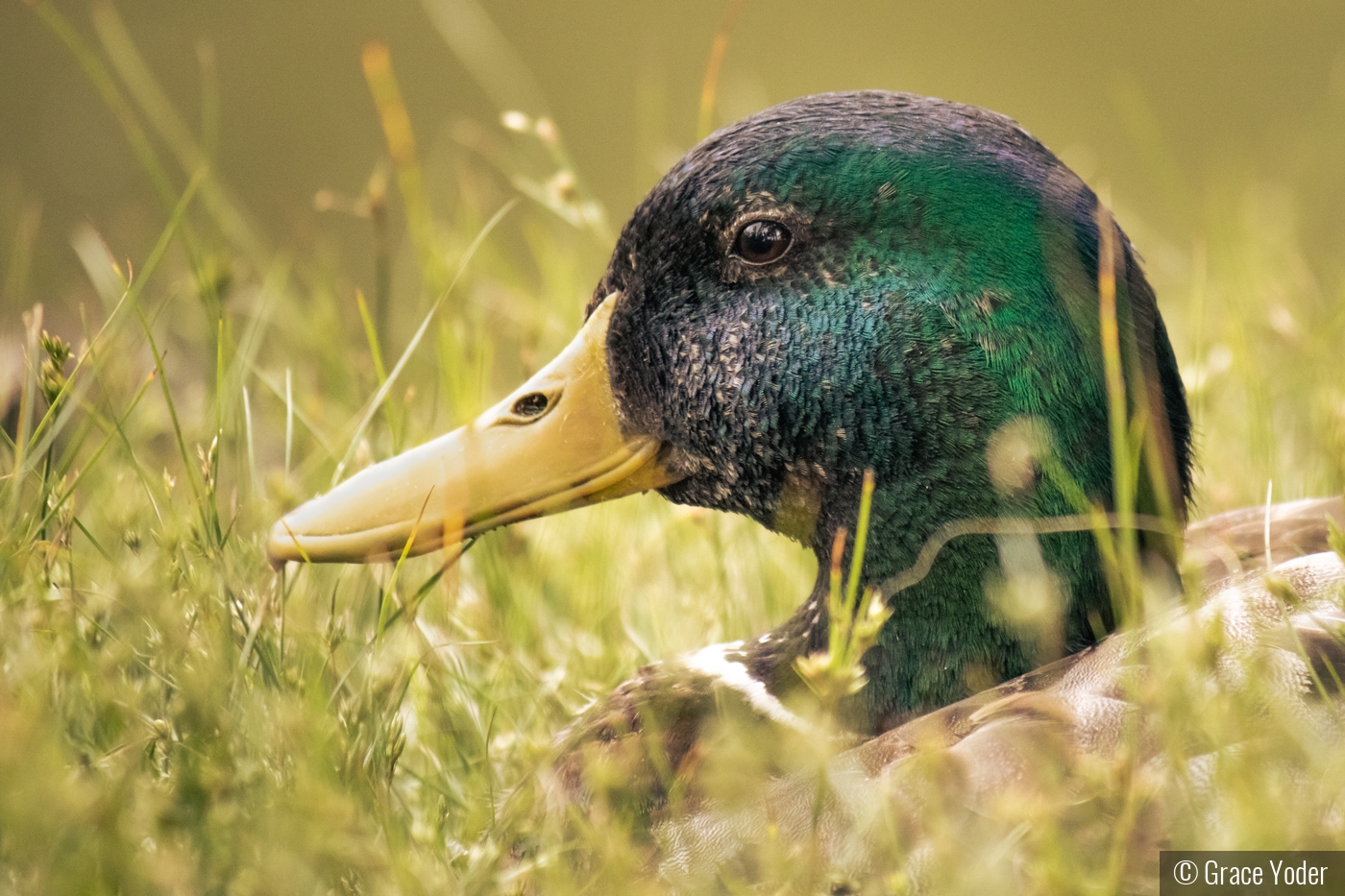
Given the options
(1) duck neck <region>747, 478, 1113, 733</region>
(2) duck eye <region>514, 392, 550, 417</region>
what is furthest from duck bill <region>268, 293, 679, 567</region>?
(1) duck neck <region>747, 478, 1113, 733</region>

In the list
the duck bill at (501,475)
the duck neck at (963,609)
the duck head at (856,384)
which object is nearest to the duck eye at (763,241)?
the duck head at (856,384)

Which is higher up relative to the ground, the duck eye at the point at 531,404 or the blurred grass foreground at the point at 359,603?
the duck eye at the point at 531,404

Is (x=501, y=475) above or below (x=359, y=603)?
above

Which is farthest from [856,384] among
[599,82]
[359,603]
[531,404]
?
[599,82]

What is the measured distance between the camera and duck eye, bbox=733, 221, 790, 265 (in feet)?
7.16

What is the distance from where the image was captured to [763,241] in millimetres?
2191

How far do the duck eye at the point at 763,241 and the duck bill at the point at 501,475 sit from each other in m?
0.27

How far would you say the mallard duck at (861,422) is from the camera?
2.01m

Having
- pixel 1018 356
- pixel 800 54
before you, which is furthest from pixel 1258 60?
pixel 1018 356

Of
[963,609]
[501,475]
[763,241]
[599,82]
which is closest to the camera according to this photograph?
[963,609]

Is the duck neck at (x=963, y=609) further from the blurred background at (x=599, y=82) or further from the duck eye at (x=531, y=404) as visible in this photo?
the blurred background at (x=599, y=82)

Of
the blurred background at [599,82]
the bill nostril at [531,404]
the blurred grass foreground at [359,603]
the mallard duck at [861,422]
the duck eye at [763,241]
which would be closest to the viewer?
the blurred grass foreground at [359,603]

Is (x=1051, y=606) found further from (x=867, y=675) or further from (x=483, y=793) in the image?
(x=483, y=793)

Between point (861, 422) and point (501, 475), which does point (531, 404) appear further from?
point (861, 422)
